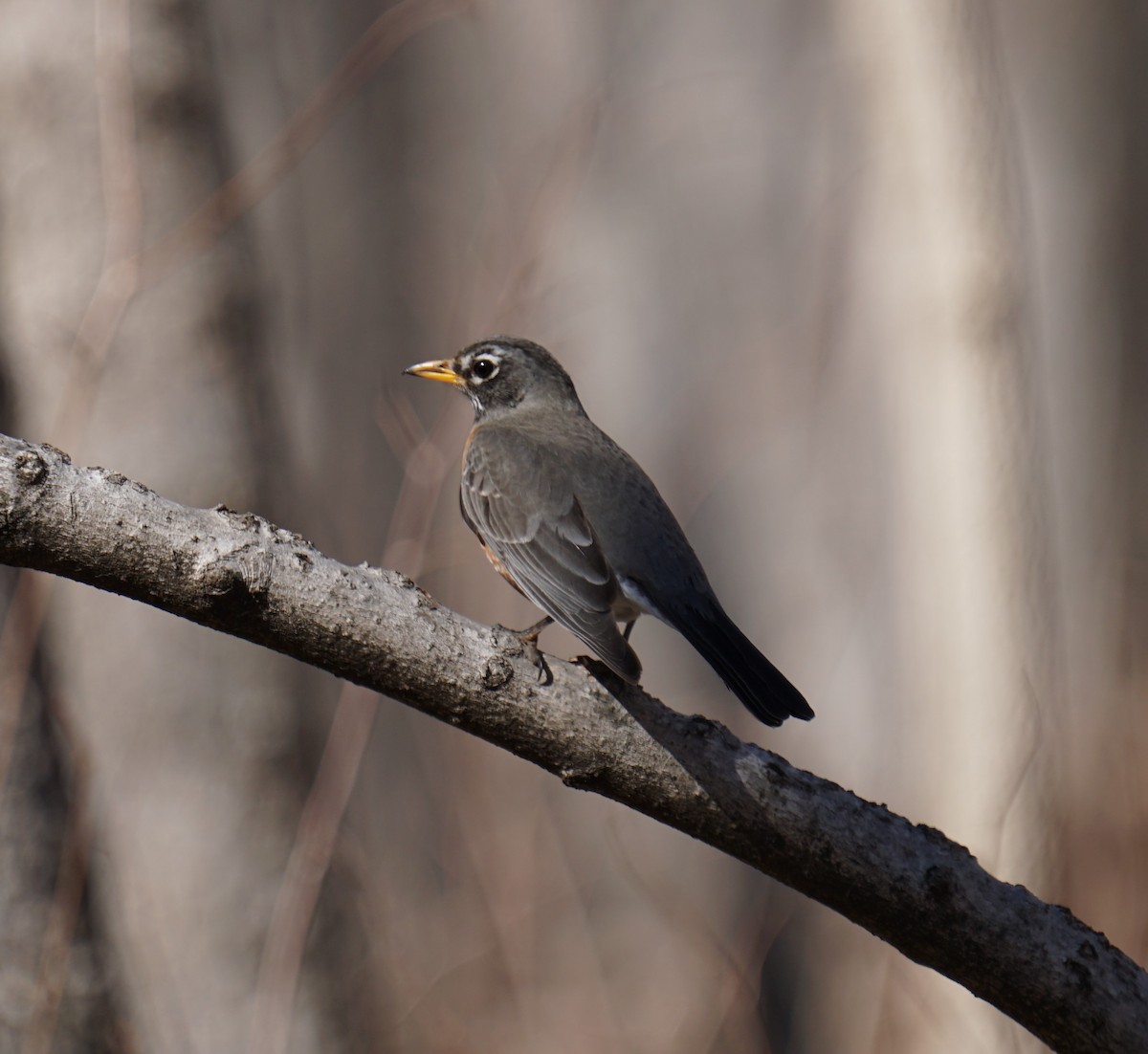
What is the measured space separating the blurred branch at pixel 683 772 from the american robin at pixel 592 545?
0.38m

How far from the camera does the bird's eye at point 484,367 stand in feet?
12.6

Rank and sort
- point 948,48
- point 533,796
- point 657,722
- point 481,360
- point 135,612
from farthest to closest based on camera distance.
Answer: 1. point 533,796
2. point 948,48
3. point 135,612
4. point 481,360
5. point 657,722

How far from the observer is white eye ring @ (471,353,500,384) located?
12.6 ft

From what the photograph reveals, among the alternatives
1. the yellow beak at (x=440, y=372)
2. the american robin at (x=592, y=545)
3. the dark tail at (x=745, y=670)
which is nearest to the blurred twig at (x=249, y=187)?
the yellow beak at (x=440, y=372)

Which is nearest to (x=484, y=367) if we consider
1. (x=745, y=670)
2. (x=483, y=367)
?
(x=483, y=367)

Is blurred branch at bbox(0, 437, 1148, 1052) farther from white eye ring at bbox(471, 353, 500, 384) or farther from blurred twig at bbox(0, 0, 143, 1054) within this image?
blurred twig at bbox(0, 0, 143, 1054)

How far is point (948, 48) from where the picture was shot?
476 centimetres

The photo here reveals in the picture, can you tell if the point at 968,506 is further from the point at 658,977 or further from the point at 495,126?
the point at 495,126

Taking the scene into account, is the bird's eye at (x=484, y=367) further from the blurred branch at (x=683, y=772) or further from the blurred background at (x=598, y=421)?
the blurred branch at (x=683, y=772)

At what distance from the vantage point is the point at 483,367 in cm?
386

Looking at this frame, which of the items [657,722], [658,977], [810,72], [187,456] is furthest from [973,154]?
[658,977]

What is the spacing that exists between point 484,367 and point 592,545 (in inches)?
43.4

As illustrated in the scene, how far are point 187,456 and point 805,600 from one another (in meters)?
3.80

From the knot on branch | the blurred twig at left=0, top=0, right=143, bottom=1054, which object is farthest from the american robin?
the blurred twig at left=0, top=0, right=143, bottom=1054
